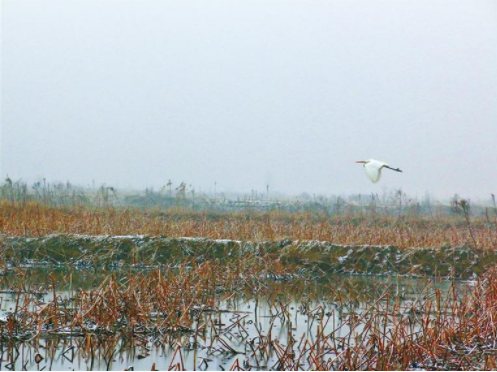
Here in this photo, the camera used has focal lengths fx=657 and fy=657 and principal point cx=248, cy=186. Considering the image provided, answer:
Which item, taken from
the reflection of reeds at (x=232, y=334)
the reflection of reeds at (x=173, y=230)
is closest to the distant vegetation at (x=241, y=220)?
the reflection of reeds at (x=173, y=230)

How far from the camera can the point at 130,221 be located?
11.1 m

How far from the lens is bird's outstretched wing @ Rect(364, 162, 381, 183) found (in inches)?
266

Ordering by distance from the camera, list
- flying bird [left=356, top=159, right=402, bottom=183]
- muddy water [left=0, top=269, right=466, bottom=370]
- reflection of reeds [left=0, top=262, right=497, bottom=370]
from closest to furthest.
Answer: reflection of reeds [left=0, top=262, right=497, bottom=370], muddy water [left=0, top=269, right=466, bottom=370], flying bird [left=356, top=159, right=402, bottom=183]

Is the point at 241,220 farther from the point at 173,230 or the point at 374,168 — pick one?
the point at 374,168

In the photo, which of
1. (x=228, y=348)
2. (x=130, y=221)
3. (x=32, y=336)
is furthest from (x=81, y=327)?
(x=130, y=221)

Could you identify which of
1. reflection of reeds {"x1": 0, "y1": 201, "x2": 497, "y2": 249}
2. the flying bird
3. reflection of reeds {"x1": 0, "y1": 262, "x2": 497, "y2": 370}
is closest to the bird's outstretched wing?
the flying bird

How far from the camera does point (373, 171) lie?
6797 mm

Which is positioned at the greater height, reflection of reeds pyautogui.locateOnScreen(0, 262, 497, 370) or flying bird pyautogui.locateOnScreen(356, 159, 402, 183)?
flying bird pyautogui.locateOnScreen(356, 159, 402, 183)

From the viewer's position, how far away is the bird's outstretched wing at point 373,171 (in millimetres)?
6762

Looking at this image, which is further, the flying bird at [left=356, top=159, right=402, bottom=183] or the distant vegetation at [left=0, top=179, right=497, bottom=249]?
the distant vegetation at [left=0, top=179, right=497, bottom=249]

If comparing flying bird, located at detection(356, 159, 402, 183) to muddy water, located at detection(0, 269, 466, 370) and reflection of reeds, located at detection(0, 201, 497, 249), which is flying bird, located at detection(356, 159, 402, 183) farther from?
reflection of reeds, located at detection(0, 201, 497, 249)

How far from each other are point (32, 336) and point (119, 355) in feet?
2.13

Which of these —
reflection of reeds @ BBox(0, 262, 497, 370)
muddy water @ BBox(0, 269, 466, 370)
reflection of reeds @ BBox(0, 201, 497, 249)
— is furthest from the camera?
reflection of reeds @ BBox(0, 201, 497, 249)

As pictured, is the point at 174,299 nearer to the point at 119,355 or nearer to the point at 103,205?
the point at 119,355
